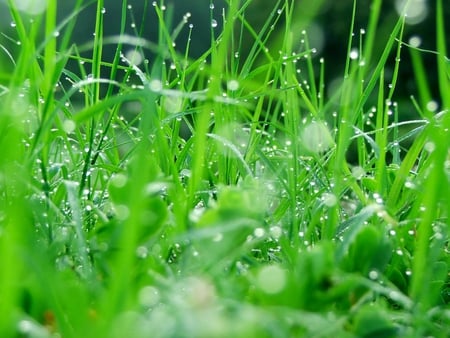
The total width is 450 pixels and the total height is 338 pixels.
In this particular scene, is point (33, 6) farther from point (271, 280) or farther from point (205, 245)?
point (271, 280)

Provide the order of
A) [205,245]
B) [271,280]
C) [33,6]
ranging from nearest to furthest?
[271,280]
[205,245]
[33,6]

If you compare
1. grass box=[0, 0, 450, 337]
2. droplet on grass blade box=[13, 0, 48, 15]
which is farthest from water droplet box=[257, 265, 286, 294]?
droplet on grass blade box=[13, 0, 48, 15]

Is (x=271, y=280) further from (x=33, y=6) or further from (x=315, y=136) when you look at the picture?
(x=315, y=136)

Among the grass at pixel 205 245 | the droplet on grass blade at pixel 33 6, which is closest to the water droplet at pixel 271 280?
the grass at pixel 205 245

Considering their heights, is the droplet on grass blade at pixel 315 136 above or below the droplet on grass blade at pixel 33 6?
below

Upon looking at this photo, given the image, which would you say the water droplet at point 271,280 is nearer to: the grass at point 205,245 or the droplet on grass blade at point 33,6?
the grass at point 205,245

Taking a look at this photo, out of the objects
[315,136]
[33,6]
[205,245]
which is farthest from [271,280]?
[315,136]

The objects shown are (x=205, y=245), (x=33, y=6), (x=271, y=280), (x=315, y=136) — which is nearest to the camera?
(x=271, y=280)

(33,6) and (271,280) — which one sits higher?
(33,6)

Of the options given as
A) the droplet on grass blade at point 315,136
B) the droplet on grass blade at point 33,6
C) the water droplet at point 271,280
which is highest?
the droplet on grass blade at point 33,6

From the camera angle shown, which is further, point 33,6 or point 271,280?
point 33,6

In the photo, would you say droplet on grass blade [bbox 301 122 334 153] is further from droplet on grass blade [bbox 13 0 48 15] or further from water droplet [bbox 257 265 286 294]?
water droplet [bbox 257 265 286 294]
